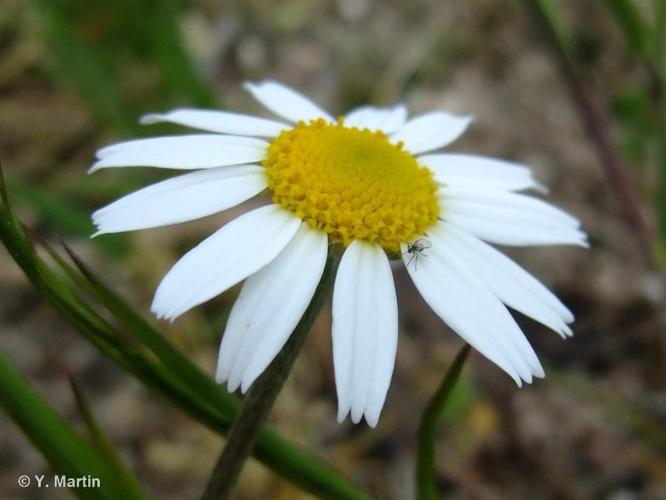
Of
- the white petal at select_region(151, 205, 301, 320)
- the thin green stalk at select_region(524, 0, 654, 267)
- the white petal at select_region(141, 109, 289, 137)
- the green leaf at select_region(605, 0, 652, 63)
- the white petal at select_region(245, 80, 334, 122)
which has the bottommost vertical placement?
the white petal at select_region(151, 205, 301, 320)

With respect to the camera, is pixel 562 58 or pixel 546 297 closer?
pixel 546 297

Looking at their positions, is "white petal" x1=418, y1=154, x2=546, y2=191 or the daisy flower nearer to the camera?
the daisy flower

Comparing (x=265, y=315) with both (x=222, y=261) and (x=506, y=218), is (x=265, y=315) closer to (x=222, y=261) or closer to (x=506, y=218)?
(x=222, y=261)

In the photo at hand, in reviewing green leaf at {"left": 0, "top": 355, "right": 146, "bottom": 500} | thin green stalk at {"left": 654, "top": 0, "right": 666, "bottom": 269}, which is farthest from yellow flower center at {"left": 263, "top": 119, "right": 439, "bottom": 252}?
thin green stalk at {"left": 654, "top": 0, "right": 666, "bottom": 269}

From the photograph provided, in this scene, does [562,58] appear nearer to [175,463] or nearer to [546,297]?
[546,297]

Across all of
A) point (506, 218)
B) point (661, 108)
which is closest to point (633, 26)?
point (661, 108)

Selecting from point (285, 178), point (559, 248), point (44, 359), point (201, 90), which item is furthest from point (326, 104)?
point (285, 178)

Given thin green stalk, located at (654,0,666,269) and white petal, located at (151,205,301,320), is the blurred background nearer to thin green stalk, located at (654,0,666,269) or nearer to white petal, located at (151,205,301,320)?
thin green stalk, located at (654,0,666,269)

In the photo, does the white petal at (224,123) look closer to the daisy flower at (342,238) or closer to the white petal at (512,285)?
the daisy flower at (342,238)

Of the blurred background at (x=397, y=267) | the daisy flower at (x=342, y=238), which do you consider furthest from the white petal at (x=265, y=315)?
the blurred background at (x=397, y=267)
